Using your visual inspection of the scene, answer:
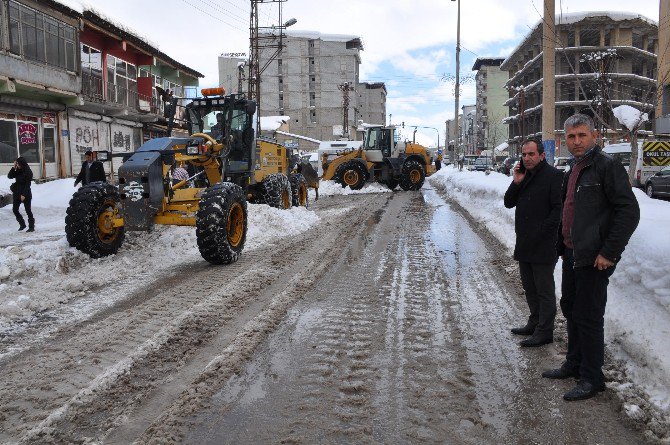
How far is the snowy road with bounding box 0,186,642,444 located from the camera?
10.0 feet

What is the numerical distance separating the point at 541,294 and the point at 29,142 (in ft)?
63.9

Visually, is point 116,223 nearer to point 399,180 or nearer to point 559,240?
point 559,240

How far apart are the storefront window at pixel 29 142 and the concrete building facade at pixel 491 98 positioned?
90.1m

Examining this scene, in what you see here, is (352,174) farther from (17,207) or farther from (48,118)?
(17,207)

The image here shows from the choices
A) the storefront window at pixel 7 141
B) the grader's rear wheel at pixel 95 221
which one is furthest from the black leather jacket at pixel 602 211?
the storefront window at pixel 7 141

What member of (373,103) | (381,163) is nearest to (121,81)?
(381,163)

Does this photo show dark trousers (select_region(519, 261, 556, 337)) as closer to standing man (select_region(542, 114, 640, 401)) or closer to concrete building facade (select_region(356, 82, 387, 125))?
standing man (select_region(542, 114, 640, 401))

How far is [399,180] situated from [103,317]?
61.6ft

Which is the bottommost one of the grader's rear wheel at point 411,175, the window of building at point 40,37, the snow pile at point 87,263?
the snow pile at point 87,263

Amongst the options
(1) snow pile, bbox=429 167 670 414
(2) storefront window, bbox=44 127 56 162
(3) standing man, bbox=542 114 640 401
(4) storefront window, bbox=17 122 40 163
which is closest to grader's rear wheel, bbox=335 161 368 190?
(2) storefront window, bbox=44 127 56 162

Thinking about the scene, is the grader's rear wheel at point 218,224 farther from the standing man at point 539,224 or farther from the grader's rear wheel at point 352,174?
the grader's rear wheel at point 352,174

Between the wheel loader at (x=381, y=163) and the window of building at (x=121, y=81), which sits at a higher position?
the window of building at (x=121, y=81)

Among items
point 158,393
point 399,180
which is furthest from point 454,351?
point 399,180

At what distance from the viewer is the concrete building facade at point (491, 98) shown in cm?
10256
